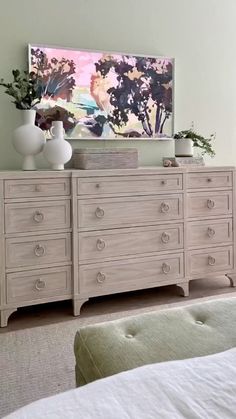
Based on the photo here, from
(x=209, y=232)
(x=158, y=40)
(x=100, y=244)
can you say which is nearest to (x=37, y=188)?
(x=100, y=244)

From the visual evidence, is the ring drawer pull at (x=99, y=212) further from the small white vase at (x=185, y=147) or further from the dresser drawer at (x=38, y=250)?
the small white vase at (x=185, y=147)

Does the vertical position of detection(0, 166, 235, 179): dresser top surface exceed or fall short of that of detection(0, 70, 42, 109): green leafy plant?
it falls short

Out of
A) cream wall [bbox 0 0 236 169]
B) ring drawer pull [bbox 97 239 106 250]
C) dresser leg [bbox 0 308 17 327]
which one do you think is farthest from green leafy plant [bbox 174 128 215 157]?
dresser leg [bbox 0 308 17 327]

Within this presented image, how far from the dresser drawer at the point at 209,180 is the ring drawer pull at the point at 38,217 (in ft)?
3.68

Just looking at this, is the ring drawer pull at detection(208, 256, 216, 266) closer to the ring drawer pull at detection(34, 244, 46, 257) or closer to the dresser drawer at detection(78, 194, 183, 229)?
the dresser drawer at detection(78, 194, 183, 229)

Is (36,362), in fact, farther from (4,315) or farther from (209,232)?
(209,232)

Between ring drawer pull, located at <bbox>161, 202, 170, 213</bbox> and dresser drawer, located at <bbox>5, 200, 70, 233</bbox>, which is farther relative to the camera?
ring drawer pull, located at <bbox>161, 202, 170, 213</bbox>

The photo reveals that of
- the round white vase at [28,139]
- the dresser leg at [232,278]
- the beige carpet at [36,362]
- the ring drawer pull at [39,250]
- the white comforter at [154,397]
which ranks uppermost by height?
the round white vase at [28,139]

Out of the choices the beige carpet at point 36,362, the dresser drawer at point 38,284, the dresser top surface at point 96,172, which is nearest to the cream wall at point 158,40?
the dresser top surface at point 96,172

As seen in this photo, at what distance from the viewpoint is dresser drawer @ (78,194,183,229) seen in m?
2.70

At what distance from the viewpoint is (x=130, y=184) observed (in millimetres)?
2807

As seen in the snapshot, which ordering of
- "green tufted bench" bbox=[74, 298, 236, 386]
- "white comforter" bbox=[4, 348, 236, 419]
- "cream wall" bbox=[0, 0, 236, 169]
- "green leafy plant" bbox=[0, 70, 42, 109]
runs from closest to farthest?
"white comforter" bbox=[4, 348, 236, 419], "green tufted bench" bbox=[74, 298, 236, 386], "green leafy plant" bbox=[0, 70, 42, 109], "cream wall" bbox=[0, 0, 236, 169]

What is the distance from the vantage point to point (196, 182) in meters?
3.07

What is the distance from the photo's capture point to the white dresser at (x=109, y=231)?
2.54 meters
